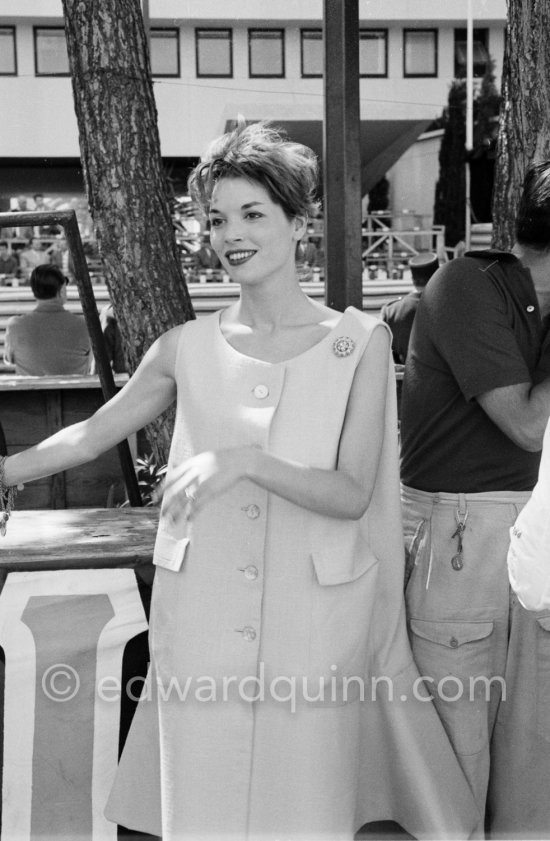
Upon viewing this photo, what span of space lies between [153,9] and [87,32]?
7.15m

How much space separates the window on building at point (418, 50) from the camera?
1124cm

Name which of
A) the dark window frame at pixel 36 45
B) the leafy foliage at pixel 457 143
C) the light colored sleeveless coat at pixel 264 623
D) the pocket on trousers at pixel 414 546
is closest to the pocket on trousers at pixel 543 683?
the pocket on trousers at pixel 414 546

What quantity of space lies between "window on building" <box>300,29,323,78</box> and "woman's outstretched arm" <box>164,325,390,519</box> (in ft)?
29.7

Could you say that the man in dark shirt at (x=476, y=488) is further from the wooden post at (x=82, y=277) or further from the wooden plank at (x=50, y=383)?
the wooden plank at (x=50, y=383)

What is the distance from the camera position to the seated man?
6.98 m

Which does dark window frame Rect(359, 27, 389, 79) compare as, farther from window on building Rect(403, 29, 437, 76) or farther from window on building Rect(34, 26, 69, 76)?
window on building Rect(34, 26, 69, 76)

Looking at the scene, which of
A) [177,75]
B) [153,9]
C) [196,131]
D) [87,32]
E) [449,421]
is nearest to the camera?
[449,421]

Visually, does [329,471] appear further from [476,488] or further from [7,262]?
[7,262]

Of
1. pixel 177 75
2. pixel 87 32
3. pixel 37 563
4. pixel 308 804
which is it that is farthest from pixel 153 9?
pixel 308 804

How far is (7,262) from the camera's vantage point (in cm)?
1039

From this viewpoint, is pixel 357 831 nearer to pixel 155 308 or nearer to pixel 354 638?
pixel 354 638

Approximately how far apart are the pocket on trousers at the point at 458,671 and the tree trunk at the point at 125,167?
1823 mm

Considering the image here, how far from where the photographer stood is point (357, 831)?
2373 millimetres

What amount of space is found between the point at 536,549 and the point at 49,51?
37.0 ft
